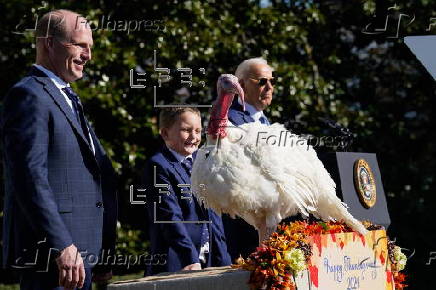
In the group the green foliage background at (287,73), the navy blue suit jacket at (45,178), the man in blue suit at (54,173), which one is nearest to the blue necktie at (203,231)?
the man in blue suit at (54,173)

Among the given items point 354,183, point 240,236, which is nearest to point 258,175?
point 240,236

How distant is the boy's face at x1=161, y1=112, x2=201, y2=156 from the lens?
5562 mm

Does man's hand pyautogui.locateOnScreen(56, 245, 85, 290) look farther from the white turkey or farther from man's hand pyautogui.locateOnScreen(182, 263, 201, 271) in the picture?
man's hand pyautogui.locateOnScreen(182, 263, 201, 271)

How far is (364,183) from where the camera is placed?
19.7 ft

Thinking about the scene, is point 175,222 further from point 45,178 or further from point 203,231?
point 45,178

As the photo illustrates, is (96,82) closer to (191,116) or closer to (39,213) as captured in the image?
(191,116)

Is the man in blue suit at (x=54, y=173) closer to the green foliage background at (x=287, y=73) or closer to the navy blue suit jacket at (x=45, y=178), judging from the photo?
the navy blue suit jacket at (x=45, y=178)

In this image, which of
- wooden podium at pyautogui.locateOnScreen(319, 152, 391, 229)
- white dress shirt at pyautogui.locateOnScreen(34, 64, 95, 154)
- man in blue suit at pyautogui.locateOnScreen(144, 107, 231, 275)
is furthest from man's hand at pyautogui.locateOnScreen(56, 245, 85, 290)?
wooden podium at pyautogui.locateOnScreen(319, 152, 391, 229)

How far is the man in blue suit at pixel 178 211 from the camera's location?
5285 mm

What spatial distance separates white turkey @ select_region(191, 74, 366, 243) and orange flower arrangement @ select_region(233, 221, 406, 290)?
256 millimetres

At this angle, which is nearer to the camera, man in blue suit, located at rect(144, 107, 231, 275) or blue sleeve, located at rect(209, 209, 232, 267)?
man in blue suit, located at rect(144, 107, 231, 275)

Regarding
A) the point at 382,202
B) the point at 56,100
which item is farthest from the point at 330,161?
the point at 56,100

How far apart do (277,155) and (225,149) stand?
0.91ft

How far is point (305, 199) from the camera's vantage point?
4766mm
